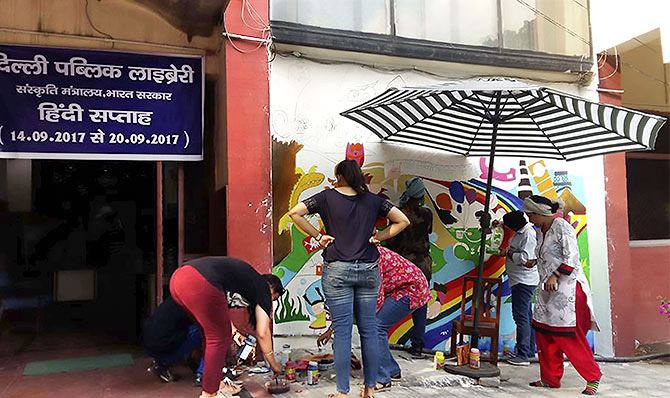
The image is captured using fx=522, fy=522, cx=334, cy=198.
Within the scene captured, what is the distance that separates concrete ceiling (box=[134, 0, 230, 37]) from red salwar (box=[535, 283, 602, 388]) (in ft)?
13.9

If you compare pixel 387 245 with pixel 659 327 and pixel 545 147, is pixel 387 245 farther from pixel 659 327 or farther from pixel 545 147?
pixel 659 327

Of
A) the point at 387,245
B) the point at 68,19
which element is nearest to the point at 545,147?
the point at 387,245

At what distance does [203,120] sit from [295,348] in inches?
99.2

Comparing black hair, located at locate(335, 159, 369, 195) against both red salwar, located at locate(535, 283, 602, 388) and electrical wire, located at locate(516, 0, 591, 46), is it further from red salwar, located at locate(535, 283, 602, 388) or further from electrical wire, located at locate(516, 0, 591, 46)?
electrical wire, located at locate(516, 0, 591, 46)

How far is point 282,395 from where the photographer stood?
412 cm

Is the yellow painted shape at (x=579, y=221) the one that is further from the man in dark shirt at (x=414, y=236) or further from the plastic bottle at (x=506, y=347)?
the man in dark shirt at (x=414, y=236)

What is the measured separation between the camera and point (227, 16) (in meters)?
5.00

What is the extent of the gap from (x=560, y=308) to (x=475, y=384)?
100cm

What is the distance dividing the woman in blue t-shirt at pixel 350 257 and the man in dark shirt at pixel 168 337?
1.22 m

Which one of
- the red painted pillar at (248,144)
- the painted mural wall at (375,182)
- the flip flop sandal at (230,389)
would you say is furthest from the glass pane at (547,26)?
the flip flop sandal at (230,389)

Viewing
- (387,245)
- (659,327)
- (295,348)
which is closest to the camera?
(295,348)

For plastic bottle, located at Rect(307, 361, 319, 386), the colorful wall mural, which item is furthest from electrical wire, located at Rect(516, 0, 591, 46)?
plastic bottle, located at Rect(307, 361, 319, 386)

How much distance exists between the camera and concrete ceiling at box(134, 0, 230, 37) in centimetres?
486

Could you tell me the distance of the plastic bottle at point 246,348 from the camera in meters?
4.15
